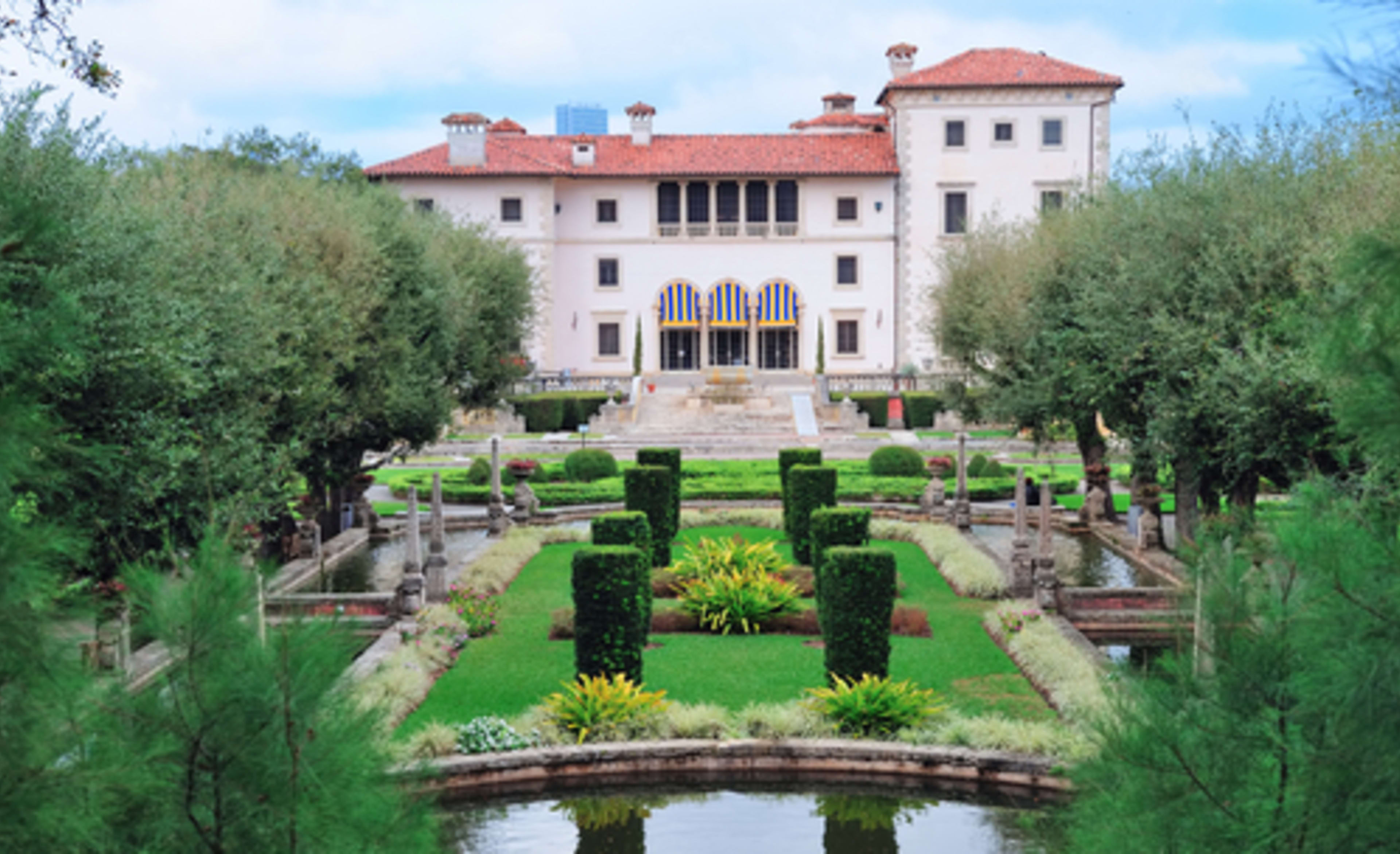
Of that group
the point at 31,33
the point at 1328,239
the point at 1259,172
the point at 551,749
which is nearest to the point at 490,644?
the point at 551,749

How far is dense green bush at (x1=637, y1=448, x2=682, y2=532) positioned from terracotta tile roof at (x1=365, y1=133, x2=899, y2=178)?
87.6 feet

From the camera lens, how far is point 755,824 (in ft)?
29.5

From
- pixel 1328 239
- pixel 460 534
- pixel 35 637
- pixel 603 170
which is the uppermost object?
pixel 603 170

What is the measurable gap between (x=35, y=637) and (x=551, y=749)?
6994 millimetres

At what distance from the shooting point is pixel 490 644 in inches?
527

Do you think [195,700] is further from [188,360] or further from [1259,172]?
[1259,172]

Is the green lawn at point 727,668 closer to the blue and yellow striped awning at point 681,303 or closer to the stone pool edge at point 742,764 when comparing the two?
the stone pool edge at point 742,764

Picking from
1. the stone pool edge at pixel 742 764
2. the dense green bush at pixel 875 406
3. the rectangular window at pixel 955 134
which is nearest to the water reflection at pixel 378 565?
the stone pool edge at pixel 742 764

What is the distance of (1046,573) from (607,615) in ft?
18.5

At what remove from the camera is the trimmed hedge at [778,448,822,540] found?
21109 millimetres

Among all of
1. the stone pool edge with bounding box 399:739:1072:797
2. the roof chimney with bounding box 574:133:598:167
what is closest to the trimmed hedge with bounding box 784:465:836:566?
the stone pool edge with bounding box 399:739:1072:797

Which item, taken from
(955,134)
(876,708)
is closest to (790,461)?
(876,708)

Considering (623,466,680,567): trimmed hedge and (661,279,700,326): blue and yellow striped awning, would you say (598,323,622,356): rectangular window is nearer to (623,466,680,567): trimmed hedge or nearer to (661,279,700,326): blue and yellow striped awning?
(661,279,700,326): blue and yellow striped awning

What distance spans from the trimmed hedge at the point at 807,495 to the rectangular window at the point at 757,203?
3062 centimetres
